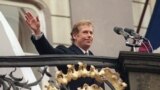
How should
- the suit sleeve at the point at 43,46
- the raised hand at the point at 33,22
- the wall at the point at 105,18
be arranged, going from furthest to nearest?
the wall at the point at 105,18, the suit sleeve at the point at 43,46, the raised hand at the point at 33,22

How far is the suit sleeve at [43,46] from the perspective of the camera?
8977 mm

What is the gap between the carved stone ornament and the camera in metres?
8.99

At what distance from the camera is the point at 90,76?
9070 millimetres

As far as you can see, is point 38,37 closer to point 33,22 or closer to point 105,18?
point 33,22

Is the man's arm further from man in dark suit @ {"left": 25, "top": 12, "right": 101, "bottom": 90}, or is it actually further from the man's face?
the man's face

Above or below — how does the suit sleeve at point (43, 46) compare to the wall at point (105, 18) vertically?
above

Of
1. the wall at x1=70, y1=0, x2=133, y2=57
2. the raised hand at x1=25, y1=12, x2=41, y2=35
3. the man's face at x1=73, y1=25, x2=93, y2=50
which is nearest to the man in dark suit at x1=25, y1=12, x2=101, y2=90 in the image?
the man's face at x1=73, y1=25, x2=93, y2=50

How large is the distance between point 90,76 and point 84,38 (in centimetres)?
52

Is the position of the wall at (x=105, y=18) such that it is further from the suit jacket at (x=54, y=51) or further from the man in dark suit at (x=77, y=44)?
the suit jacket at (x=54, y=51)

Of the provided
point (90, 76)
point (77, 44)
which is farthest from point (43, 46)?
point (90, 76)

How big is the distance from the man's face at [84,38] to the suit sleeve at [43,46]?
239mm

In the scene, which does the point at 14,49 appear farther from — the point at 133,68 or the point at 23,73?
the point at 133,68

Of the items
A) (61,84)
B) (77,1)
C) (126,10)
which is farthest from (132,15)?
(61,84)

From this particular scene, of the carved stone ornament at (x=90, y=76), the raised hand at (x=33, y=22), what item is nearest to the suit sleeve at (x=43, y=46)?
the raised hand at (x=33, y=22)
